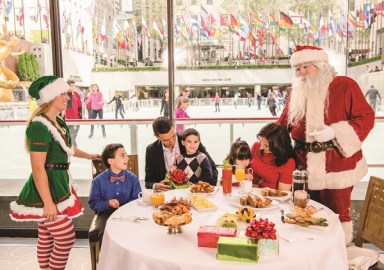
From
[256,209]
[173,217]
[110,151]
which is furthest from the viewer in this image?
[110,151]

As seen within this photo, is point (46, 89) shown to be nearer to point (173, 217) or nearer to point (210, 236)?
point (173, 217)

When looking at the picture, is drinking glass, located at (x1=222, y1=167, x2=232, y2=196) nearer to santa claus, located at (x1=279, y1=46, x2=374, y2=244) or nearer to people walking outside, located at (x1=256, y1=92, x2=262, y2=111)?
santa claus, located at (x1=279, y1=46, x2=374, y2=244)

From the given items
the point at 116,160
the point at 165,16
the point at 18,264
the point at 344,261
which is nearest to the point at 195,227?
the point at 344,261

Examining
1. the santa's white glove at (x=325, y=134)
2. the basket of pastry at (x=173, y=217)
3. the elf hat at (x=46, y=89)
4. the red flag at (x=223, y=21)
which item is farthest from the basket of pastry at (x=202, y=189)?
the red flag at (x=223, y=21)

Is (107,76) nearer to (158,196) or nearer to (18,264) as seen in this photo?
(18,264)

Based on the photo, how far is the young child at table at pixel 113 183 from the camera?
214 cm

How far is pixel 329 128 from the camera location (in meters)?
2.22

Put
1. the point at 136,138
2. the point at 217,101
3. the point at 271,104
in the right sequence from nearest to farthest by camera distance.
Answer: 1. the point at 136,138
2. the point at 271,104
3. the point at 217,101

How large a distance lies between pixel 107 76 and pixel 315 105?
5.90 m

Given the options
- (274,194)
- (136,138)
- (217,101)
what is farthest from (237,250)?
(217,101)

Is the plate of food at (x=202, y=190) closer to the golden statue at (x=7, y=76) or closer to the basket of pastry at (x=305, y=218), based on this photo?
the basket of pastry at (x=305, y=218)

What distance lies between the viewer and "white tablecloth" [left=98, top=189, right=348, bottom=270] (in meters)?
1.21

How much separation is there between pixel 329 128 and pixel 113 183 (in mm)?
1384

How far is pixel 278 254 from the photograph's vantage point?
1.25m
